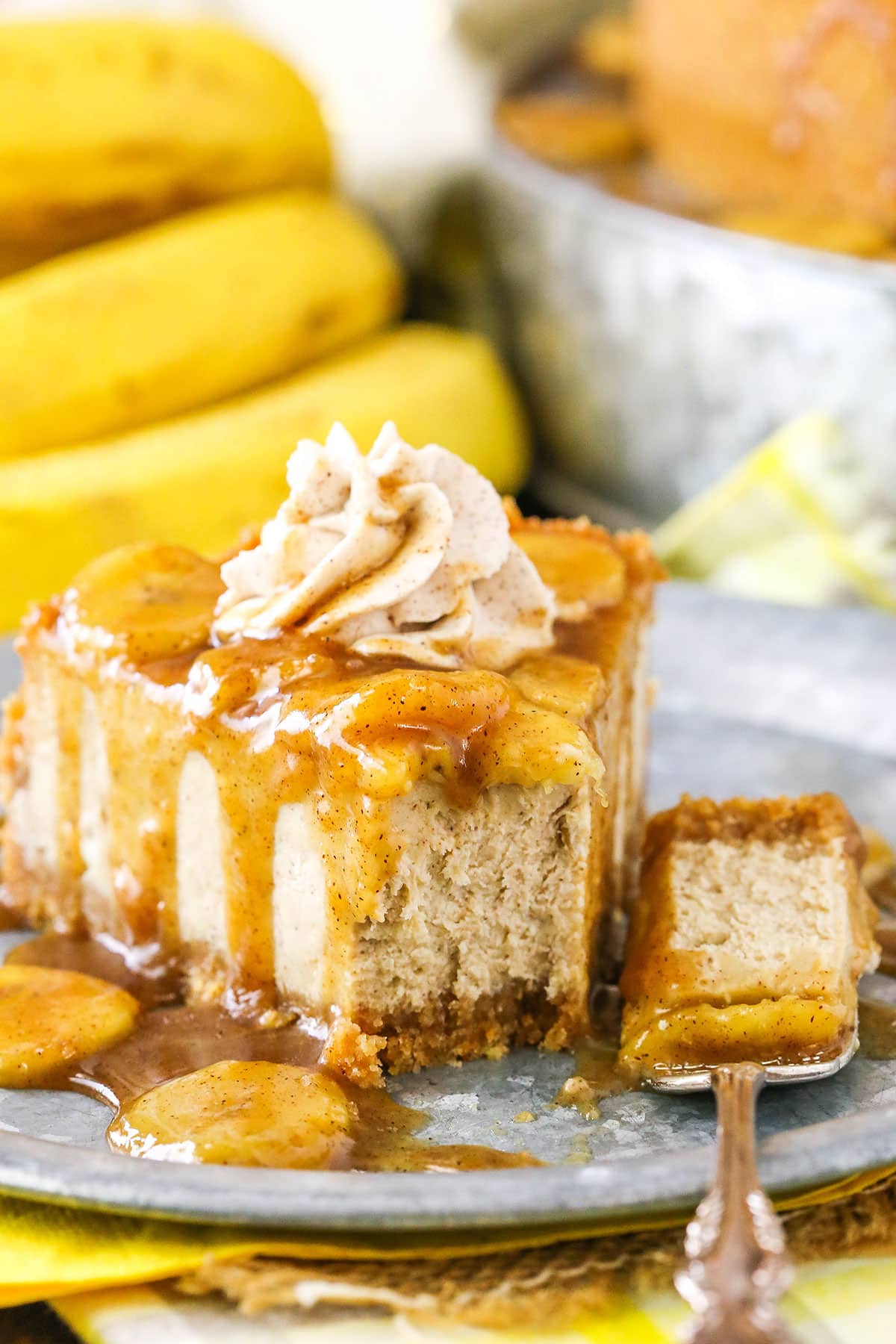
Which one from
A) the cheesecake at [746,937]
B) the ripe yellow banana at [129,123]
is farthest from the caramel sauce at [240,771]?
the ripe yellow banana at [129,123]

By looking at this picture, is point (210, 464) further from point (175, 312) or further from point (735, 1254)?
point (735, 1254)

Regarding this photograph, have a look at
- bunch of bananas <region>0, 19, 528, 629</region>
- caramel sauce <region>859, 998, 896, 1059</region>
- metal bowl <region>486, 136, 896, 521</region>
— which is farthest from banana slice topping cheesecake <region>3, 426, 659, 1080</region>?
metal bowl <region>486, 136, 896, 521</region>

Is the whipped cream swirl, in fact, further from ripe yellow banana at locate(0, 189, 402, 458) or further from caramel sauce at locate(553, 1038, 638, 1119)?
ripe yellow banana at locate(0, 189, 402, 458)

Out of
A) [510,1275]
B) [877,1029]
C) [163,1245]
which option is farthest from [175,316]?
[510,1275]

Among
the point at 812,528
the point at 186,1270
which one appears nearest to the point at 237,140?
the point at 812,528

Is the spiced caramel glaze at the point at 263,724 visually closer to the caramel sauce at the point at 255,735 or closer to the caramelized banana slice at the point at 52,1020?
the caramel sauce at the point at 255,735

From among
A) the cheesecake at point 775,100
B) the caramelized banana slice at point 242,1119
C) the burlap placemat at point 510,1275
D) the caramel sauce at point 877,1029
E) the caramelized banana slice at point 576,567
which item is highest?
the cheesecake at point 775,100
